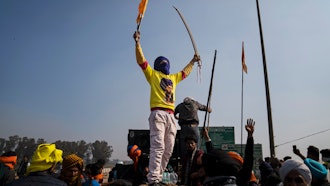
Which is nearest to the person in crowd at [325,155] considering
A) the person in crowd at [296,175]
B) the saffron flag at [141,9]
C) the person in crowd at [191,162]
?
the person in crowd at [296,175]

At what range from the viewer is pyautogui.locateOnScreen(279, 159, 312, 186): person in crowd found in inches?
115

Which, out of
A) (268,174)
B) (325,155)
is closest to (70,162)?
(268,174)

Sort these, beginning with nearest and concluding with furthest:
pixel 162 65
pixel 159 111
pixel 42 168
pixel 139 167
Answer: pixel 42 168 → pixel 159 111 → pixel 162 65 → pixel 139 167

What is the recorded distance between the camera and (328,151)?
5879 mm

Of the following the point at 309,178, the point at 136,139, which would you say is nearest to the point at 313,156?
the point at 309,178

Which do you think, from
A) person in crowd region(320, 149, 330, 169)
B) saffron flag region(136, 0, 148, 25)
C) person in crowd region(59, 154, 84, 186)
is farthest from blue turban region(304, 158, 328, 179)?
saffron flag region(136, 0, 148, 25)

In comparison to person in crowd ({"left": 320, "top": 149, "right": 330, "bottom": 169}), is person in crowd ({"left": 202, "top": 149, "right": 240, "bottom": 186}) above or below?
below

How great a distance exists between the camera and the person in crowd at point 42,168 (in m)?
2.62

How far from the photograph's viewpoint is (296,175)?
2922mm

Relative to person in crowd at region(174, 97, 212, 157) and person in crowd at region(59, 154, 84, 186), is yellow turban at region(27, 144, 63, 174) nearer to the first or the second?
person in crowd at region(59, 154, 84, 186)

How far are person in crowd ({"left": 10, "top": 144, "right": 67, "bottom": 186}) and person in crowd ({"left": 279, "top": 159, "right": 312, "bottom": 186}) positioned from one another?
2.46m

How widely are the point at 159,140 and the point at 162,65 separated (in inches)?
67.4

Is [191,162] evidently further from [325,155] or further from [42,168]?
[325,155]

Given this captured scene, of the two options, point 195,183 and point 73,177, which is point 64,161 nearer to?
point 73,177
